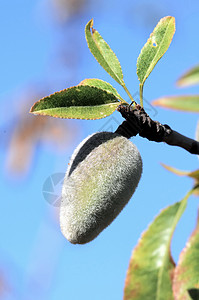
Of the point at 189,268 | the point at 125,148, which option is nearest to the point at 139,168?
the point at 125,148

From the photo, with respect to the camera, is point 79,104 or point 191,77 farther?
point 79,104

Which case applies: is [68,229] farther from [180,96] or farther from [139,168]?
[180,96]

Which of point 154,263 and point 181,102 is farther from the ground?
point 181,102

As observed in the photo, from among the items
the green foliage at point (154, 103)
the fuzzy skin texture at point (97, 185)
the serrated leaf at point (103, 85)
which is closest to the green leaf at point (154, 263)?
the green foliage at point (154, 103)

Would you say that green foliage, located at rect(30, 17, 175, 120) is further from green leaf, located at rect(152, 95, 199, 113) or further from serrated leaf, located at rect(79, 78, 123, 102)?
green leaf, located at rect(152, 95, 199, 113)

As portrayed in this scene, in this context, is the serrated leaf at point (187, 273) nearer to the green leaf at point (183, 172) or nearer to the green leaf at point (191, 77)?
the green leaf at point (183, 172)

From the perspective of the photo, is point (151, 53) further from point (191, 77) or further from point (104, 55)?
point (191, 77)

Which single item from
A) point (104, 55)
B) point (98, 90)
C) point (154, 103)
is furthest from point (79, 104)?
point (154, 103)
